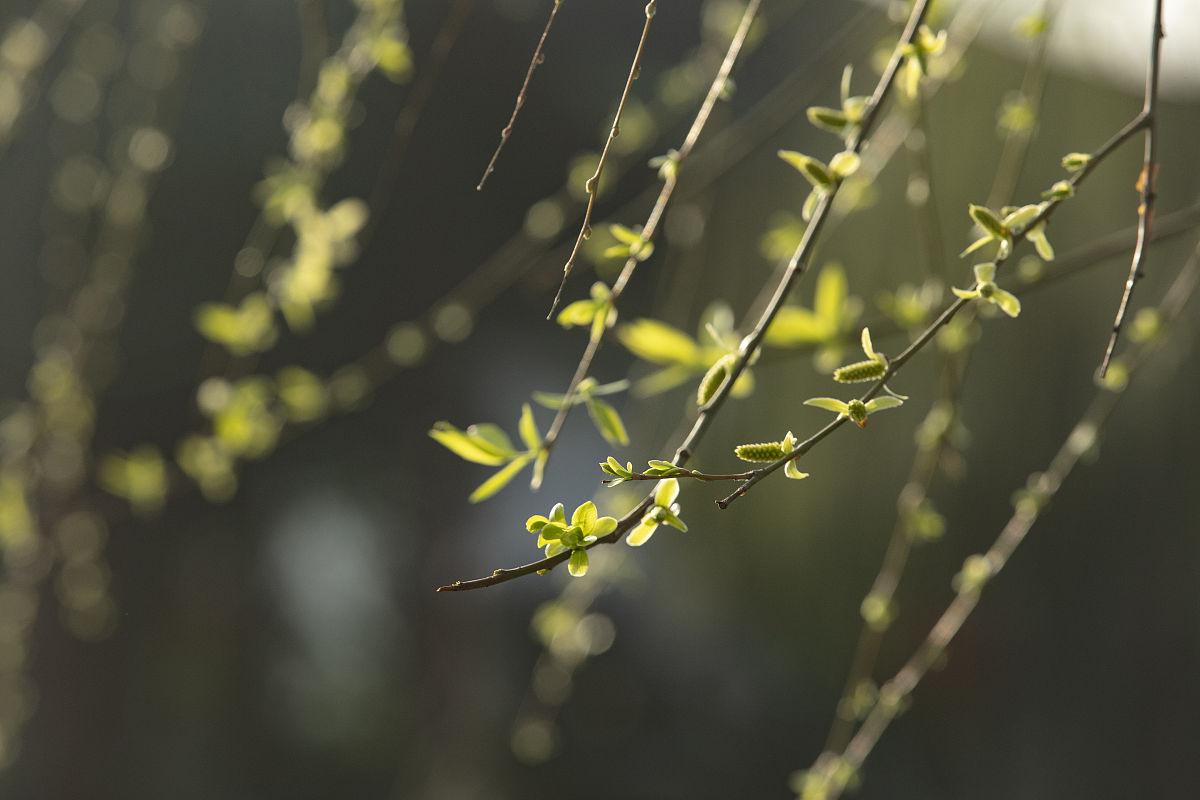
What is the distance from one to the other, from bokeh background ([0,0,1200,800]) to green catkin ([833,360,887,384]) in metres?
1.43

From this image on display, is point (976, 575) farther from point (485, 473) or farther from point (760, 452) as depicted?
point (485, 473)

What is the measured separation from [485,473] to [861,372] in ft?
6.17

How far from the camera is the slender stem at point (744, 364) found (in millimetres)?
299

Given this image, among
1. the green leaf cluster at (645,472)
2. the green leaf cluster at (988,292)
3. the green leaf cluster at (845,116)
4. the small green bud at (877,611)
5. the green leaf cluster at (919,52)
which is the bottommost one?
the small green bud at (877,611)

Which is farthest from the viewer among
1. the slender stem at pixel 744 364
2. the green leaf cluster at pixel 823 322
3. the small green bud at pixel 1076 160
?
the green leaf cluster at pixel 823 322

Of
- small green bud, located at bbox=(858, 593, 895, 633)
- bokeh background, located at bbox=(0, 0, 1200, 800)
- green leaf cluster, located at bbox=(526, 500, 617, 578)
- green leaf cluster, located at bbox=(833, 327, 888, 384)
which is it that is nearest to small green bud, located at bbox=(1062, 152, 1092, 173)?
green leaf cluster, located at bbox=(833, 327, 888, 384)

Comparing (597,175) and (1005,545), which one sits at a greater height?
(597,175)

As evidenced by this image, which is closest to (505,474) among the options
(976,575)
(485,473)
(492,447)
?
(492,447)

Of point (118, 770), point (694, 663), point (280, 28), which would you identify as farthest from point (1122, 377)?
point (118, 770)

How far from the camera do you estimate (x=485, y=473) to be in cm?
219

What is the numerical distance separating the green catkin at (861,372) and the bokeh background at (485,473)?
143 cm

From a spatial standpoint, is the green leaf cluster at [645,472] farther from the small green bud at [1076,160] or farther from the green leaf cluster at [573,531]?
the small green bud at [1076,160]

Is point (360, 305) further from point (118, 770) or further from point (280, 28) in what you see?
point (118, 770)

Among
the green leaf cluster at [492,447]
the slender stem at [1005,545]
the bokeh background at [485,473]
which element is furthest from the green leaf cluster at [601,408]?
the bokeh background at [485,473]
